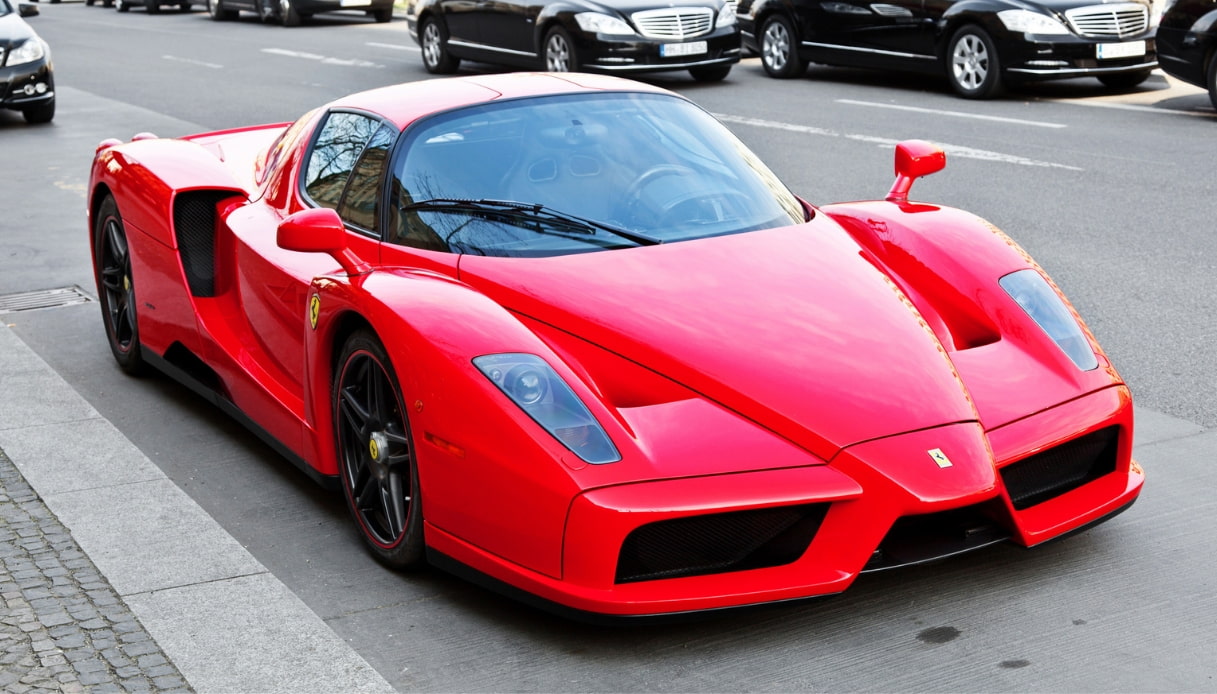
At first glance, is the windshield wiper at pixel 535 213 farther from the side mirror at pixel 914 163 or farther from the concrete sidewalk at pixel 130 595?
the side mirror at pixel 914 163

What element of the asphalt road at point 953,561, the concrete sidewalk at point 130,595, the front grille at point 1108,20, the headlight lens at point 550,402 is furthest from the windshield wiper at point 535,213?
the front grille at point 1108,20

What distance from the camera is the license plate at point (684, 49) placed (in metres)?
15.9

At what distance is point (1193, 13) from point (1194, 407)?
8658 mm

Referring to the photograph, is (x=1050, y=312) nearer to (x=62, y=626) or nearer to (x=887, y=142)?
(x=62, y=626)

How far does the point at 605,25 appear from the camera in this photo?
15.9 m

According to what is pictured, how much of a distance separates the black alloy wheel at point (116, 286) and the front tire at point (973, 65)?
33.0ft

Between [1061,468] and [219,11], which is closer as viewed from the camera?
[1061,468]

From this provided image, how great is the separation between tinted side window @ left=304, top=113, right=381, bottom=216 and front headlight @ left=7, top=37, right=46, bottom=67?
10829 mm

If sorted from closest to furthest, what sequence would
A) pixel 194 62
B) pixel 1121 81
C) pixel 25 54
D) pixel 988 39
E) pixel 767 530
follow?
pixel 767 530, pixel 988 39, pixel 25 54, pixel 1121 81, pixel 194 62

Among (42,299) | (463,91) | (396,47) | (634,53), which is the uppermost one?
(463,91)

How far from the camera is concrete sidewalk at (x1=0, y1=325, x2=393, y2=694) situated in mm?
A: 3584

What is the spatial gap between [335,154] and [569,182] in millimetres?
1008

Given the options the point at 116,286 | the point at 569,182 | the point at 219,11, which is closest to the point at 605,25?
the point at 116,286

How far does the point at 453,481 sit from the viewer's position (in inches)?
149
